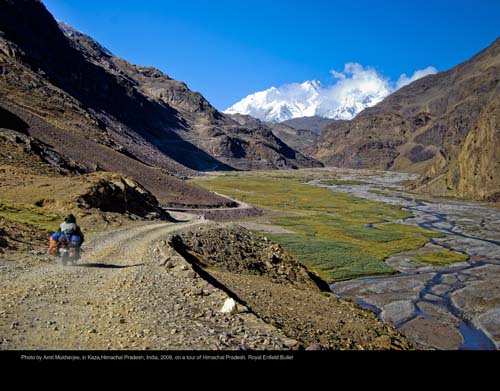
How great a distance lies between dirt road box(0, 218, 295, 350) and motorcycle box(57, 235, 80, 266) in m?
0.53

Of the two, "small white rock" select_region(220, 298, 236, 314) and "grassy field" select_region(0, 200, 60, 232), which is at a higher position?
"small white rock" select_region(220, 298, 236, 314)

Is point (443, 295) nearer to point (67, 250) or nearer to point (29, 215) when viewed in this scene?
point (67, 250)

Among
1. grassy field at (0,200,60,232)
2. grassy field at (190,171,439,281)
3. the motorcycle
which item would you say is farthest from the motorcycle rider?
grassy field at (190,171,439,281)

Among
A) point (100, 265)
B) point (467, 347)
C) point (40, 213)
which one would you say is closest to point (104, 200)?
point (40, 213)

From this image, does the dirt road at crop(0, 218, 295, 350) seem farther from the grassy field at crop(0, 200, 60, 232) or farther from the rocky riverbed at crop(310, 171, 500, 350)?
the rocky riverbed at crop(310, 171, 500, 350)

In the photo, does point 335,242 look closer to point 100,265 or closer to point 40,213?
point 40,213

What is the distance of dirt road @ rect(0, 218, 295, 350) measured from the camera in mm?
10266

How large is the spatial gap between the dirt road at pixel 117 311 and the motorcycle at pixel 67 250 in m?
0.53

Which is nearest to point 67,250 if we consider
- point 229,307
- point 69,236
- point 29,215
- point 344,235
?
point 69,236

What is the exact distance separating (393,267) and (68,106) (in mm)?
94566

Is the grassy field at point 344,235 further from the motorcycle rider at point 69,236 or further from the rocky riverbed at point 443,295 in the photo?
the motorcycle rider at point 69,236

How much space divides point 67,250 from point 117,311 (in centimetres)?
789

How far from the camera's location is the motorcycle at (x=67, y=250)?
19.1 m

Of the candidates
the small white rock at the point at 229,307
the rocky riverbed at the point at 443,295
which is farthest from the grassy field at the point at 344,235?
the small white rock at the point at 229,307
